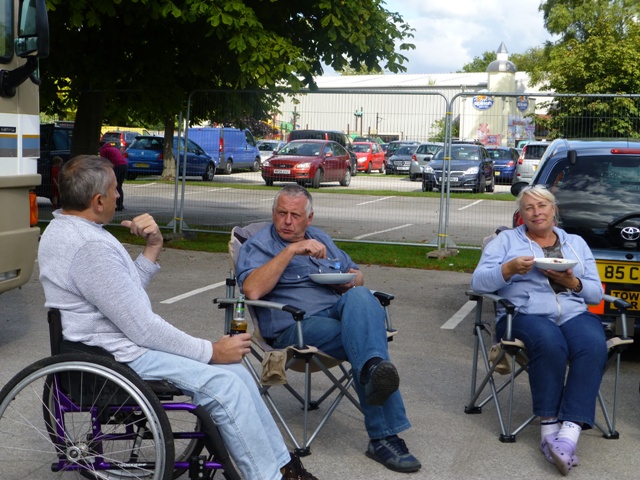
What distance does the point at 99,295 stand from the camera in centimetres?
395

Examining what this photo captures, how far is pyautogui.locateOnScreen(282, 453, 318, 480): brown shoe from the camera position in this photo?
4.37 m

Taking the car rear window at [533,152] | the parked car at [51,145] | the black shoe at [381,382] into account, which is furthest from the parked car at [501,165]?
the car rear window at [533,152]

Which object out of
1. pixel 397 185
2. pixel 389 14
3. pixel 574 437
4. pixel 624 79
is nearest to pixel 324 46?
pixel 389 14

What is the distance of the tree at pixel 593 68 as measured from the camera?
12.7 metres

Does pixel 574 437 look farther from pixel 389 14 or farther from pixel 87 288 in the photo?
pixel 389 14

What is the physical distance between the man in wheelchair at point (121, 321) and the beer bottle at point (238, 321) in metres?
0.67

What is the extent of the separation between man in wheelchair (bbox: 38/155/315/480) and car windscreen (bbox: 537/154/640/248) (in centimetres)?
407

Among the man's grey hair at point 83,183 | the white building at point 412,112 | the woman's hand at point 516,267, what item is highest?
the white building at point 412,112

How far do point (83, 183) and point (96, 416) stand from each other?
972mm

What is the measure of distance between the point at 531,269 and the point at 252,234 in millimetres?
1715

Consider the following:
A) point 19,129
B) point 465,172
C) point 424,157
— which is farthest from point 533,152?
point 19,129

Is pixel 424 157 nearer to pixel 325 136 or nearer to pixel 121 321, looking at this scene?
pixel 325 136

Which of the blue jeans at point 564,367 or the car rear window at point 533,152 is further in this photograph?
the car rear window at point 533,152

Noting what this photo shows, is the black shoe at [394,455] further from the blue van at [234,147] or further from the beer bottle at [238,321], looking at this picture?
the blue van at [234,147]
